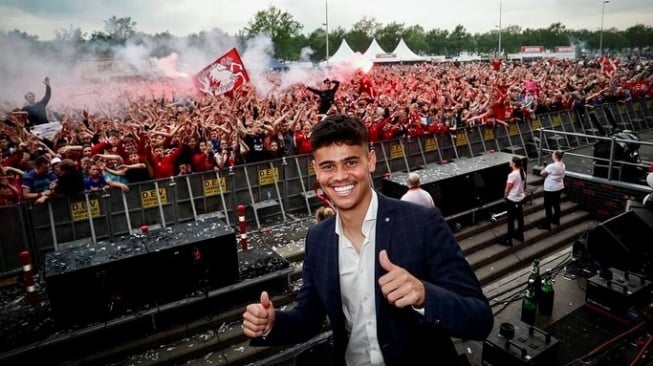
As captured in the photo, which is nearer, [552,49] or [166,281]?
[166,281]

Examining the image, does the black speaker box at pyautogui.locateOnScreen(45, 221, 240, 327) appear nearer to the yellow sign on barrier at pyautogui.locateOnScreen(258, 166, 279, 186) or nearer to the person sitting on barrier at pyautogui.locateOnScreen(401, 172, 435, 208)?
the person sitting on barrier at pyautogui.locateOnScreen(401, 172, 435, 208)

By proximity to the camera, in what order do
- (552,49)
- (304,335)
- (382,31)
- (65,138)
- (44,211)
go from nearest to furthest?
(304,335) < (44,211) < (65,138) < (382,31) < (552,49)

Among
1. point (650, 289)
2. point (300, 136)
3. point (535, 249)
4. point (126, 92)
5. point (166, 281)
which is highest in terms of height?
point (126, 92)

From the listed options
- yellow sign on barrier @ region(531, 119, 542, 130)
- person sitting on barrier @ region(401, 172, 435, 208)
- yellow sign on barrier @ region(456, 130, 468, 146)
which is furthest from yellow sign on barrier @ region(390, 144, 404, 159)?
yellow sign on barrier @ region(531, 119, 542, 130)

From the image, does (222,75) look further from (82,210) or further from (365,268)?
(365,268)

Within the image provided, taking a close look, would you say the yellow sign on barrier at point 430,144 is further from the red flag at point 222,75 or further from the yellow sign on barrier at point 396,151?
the red flag at point 222,75

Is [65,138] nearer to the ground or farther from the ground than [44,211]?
farther from the ground

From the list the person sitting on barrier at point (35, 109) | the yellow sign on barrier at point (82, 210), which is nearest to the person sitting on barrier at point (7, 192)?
the yellow sign on barrier at point (82, 210)

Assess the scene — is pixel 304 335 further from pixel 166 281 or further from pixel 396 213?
pixel 166 281

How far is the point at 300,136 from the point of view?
10.3 meters

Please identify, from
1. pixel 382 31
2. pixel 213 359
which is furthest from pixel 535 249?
pixel 382 31

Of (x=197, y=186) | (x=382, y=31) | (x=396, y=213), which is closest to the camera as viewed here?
(x=396, y=213)

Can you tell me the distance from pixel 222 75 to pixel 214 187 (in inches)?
165

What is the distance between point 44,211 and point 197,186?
2615mm
